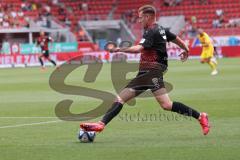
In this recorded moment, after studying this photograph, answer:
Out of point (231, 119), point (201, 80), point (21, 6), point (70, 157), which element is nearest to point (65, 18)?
point (21, 6)

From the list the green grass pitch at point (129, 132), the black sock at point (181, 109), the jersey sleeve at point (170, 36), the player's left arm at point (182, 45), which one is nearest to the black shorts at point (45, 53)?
the green grass pitch at point (129, 132)

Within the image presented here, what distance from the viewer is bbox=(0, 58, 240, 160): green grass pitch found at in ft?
34.2

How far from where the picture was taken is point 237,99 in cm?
1950

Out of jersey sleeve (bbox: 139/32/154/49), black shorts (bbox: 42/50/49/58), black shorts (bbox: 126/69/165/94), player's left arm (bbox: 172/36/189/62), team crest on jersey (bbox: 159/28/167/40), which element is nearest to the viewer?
jersey sleeve (bbox: 139/32/154/49)

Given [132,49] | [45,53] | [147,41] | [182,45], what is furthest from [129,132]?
[45,53]

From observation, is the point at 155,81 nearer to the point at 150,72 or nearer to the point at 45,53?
the point at 150,72

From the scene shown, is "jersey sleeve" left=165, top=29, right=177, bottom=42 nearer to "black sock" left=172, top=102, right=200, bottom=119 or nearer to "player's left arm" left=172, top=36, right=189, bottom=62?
"player's left arm" left=172, top=36, right=189, bottom=62

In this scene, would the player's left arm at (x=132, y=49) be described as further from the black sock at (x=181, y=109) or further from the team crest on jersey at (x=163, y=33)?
the black sock at (x=181, y=109)

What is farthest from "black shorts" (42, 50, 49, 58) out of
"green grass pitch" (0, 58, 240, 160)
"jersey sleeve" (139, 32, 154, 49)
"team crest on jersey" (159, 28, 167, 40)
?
"jersey sleeve" (139, 32, 154, 49)

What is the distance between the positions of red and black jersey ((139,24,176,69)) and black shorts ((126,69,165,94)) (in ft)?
0.34

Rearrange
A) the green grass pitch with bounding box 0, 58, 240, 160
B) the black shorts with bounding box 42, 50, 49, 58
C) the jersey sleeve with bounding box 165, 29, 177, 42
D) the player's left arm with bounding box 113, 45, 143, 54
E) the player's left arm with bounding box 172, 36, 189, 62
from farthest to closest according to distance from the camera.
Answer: the black shorts with bounding box 42, 50, 49, 58 → the player's left arm with bounding box 172, 36, 189, 62 → the jersey sleeve with bounding box 165, 29, 177, 42 → the player's left arm with bounding box 113, 45, 143, 54 → the green grass pitch with bounding box 0, 58, 240, 160

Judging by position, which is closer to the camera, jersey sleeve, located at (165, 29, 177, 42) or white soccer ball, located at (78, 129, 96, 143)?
white soccer ball, located at (78, 129, 96, 143)

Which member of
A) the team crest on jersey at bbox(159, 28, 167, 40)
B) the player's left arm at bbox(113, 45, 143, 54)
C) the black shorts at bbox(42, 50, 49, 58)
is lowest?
the black shorts at bbox(42, 50, 49, 58)

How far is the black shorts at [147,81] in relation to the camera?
478 inches
